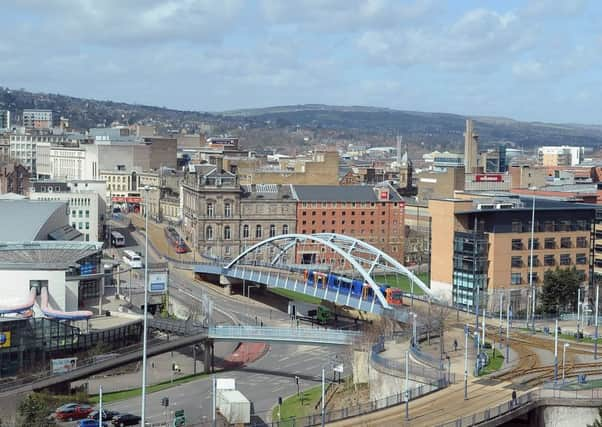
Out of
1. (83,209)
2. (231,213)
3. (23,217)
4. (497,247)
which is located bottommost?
(497,247)

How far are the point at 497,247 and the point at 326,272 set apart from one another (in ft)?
44.3

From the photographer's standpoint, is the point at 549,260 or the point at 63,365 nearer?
the point at 63,365

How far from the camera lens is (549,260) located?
8431 cm

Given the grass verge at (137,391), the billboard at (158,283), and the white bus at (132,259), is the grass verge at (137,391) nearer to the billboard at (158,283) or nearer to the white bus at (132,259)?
the billboard at (158,283)

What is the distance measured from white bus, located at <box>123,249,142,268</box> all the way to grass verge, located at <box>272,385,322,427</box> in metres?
39.4

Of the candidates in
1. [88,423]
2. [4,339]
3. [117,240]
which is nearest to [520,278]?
[4,339]

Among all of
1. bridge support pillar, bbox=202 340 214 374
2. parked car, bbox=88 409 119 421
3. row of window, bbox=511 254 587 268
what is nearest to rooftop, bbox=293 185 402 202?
row of window, bbox=511 254 587 268

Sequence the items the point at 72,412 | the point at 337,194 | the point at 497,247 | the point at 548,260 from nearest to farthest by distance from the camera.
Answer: the point at 72,412, the point at 497,247, the point at 548,260, the point at 337,194

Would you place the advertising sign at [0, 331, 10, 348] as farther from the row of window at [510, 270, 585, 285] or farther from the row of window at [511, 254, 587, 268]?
the row of window at [511, 254, 587, 268]

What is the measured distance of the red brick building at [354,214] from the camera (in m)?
113

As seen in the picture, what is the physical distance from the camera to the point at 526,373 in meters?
52.0

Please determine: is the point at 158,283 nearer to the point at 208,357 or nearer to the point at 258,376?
the point at 208,357

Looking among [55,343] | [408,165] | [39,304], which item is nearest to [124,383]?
[55,343]

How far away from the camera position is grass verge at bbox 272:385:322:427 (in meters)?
54.8
